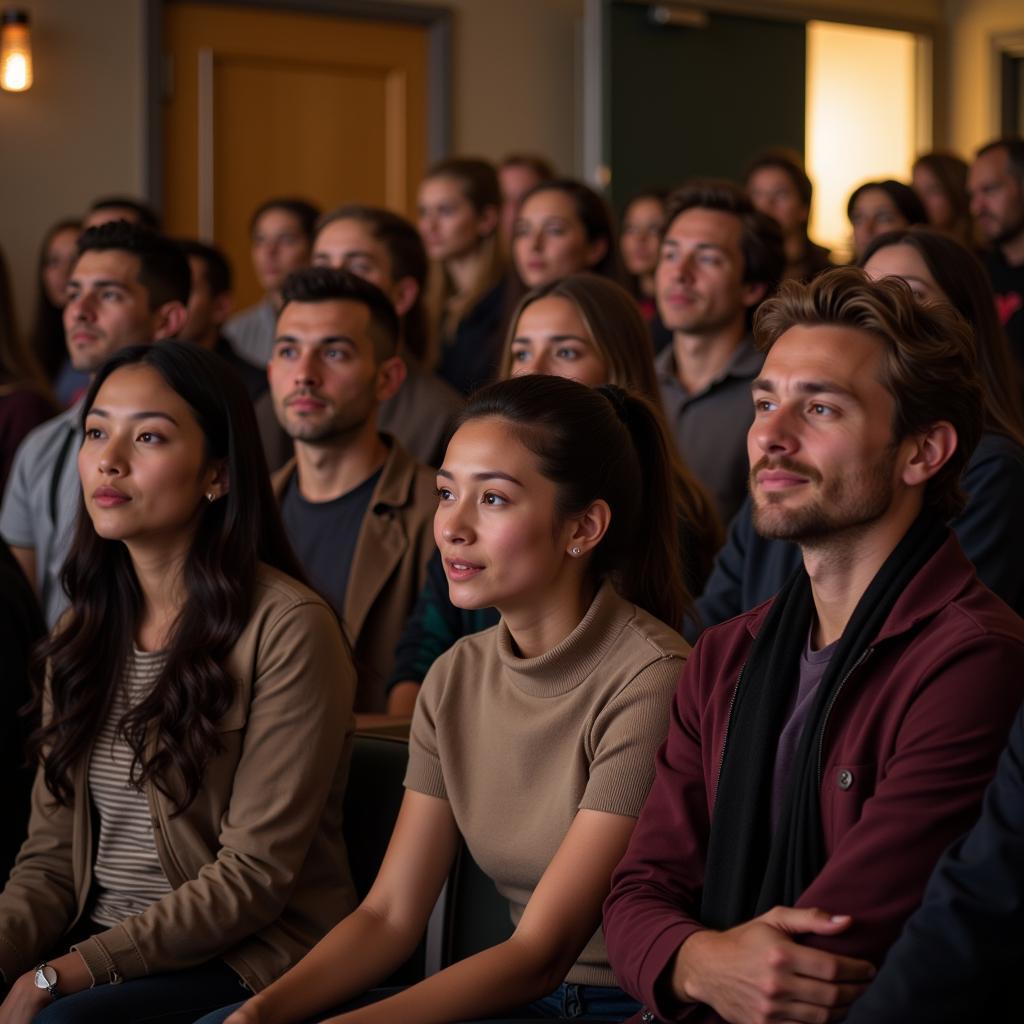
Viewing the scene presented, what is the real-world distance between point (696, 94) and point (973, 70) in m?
1.58

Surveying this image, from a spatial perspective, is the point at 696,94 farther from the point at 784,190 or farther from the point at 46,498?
the point at 46,498

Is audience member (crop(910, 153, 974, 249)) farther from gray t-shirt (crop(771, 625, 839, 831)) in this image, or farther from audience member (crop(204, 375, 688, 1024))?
gray t-shirt (crop(771, 625, 839, 831))

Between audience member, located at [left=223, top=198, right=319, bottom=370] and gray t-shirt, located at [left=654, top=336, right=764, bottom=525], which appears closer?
gray t-shirt, located at [left=654, top=336, right=764, bottom=525]

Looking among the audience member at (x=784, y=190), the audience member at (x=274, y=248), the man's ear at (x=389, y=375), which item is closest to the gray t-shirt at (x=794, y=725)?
the man's ear at (x=389, y=375)

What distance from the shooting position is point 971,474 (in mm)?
2303

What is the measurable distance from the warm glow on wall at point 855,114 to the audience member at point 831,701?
559 cm

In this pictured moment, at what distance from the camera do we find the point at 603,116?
632 centimetres

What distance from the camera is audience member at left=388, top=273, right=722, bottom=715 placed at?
2.84 meters

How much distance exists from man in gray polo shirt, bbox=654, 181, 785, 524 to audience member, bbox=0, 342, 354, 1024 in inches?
59.6

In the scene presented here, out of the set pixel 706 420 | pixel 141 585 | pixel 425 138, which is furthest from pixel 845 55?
pixel 141 585

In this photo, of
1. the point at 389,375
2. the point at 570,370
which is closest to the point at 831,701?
the point at 570,370

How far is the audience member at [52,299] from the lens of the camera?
17.5 feet

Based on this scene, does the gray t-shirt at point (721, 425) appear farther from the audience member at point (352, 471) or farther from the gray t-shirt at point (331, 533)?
the gray t-shirt at point (331, 533)

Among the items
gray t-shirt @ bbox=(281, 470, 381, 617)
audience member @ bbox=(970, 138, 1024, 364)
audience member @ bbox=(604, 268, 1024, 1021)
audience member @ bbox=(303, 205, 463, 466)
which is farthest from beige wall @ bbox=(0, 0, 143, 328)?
audience member @ bbox=(604, 268, 1024, 1021)
